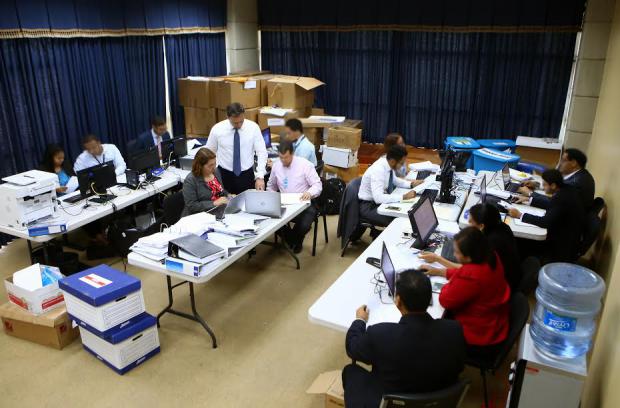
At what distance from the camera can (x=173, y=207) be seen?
4453 millimetres

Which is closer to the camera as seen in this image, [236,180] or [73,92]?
[236,180]

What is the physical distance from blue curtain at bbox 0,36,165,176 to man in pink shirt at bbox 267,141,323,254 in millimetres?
2709

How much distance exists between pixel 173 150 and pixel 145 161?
60 centimetres

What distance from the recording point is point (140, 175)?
522 cm

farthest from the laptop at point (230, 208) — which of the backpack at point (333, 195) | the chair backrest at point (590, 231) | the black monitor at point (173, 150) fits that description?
the chair backrest at point (590, 231)

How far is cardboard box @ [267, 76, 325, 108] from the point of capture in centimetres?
748

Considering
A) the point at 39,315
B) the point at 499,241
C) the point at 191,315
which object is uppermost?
the point at 499,241

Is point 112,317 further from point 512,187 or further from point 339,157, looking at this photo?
point 339,157

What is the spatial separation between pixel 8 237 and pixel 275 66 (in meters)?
5.66

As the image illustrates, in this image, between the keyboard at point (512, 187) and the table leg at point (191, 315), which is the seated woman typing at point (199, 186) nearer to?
the table leg at point (191, 315)

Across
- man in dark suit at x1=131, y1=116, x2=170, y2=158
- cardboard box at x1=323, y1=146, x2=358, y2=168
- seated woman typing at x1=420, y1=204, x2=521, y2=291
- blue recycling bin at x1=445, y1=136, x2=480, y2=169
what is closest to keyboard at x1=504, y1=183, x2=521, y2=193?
blue recycling bin at x1=445, y1=136, x2=480, y2=169

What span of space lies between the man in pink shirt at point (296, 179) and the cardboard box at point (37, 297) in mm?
2192

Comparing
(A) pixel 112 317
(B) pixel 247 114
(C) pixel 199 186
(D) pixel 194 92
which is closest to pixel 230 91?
(B) pixel 247 114

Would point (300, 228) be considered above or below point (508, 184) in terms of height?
below
